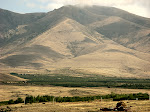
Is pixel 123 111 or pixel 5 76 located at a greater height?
pixel 5 76

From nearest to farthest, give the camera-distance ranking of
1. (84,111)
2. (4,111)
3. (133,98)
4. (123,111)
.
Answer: (123,111)
(84,111)
(4,111)
(133,98)

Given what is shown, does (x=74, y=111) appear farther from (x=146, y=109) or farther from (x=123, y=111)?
(x=146, y=109)

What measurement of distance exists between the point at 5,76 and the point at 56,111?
129 m

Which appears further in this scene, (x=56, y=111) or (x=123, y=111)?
(x=56, y=111)

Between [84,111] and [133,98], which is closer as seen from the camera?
[84,111]

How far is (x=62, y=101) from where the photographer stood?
226ft

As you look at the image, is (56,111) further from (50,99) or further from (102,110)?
(50,99)

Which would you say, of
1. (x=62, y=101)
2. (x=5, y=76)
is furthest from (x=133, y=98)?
(x=5, y=76)

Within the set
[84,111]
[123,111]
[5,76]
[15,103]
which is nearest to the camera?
[123,111]

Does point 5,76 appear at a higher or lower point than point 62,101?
higher

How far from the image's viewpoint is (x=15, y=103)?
232 feet

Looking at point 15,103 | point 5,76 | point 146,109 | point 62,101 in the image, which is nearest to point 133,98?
point 62,101

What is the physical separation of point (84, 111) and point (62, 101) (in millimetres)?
19982

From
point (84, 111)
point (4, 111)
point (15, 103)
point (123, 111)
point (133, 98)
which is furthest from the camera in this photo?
point (15, 103)
